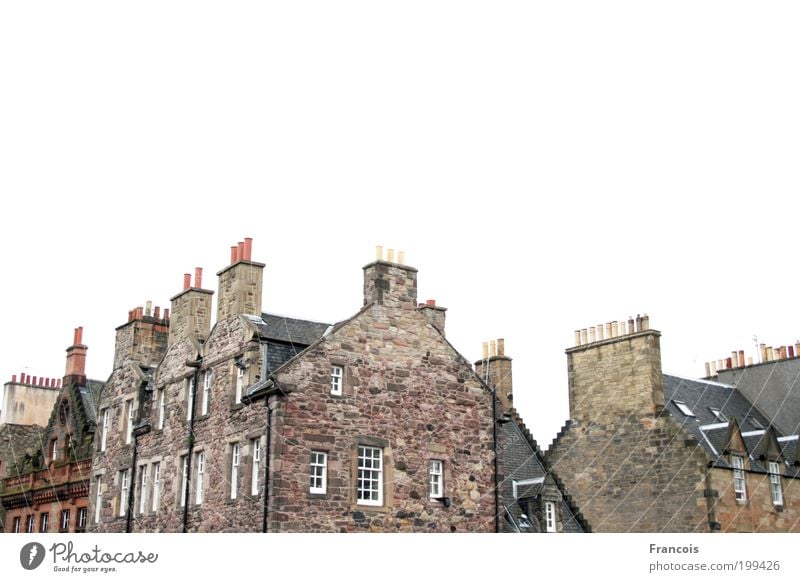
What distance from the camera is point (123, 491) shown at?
31.1 m

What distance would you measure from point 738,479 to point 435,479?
10771 mm

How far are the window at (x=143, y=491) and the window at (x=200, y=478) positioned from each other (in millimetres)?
2983

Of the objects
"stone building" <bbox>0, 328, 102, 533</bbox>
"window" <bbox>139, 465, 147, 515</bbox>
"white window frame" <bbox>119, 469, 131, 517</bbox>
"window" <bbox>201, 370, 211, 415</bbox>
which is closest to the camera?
"window" <bbox>201, 370, 211, 415</bbox>

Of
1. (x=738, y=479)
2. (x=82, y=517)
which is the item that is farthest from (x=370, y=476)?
(x=738, y=479)

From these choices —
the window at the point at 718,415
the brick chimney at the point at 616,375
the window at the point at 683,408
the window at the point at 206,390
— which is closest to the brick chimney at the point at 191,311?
the window at the point at 206,390

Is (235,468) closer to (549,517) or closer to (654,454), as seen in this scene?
(549,517)

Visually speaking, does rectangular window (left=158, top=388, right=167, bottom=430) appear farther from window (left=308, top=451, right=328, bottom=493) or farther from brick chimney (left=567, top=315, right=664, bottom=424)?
brick chimney (left=567, top=315, right=664, bottom=424)

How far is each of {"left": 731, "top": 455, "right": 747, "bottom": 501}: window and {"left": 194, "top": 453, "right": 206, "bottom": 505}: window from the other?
15751 millimetres

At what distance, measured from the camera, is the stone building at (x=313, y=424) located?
974 inches

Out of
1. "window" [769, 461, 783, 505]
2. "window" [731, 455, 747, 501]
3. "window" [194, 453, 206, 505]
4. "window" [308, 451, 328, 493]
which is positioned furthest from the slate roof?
"window" [194, 453, 206, 505]

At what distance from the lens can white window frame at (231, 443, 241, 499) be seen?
84.3ft
